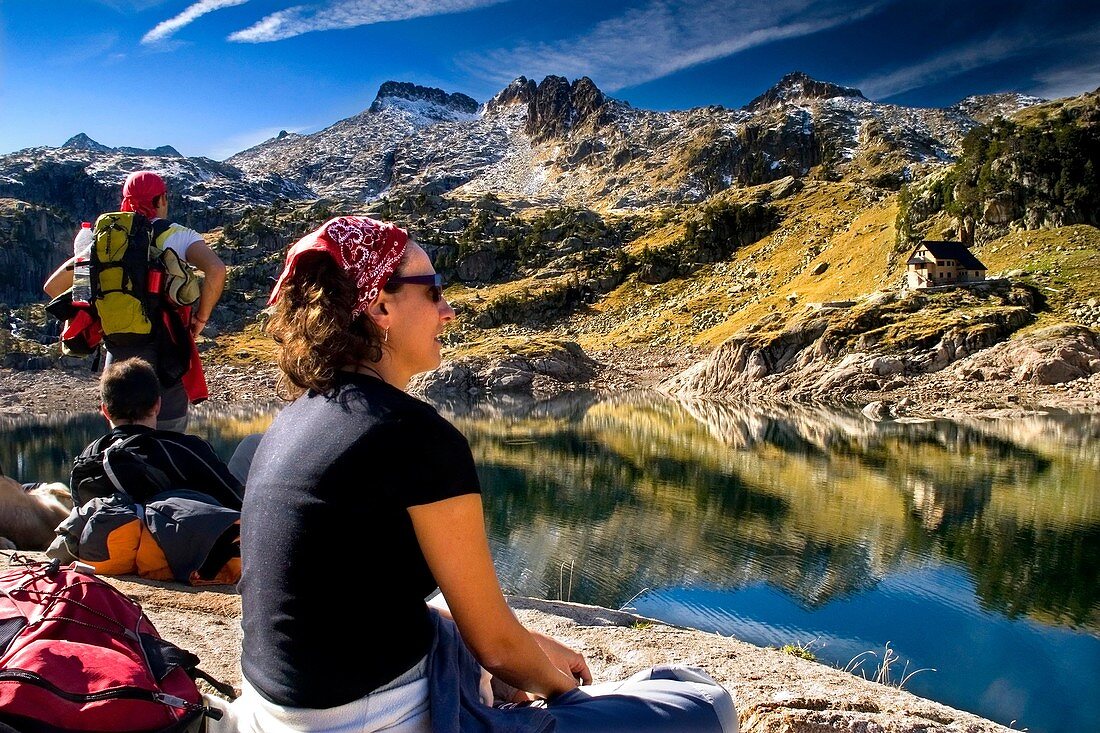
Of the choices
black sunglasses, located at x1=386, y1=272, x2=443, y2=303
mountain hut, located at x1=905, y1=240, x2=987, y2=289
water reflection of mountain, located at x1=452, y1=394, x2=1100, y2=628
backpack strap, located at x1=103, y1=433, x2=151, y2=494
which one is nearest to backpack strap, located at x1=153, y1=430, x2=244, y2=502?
backpack strap, located at x1=103, y1=433, x2=151, y2=494

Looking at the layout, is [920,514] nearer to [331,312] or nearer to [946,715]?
[946,715]

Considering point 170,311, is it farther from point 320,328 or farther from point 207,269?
point 320,328

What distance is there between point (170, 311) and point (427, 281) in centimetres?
497

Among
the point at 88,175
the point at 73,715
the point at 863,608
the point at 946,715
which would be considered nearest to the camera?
the point at 73,715

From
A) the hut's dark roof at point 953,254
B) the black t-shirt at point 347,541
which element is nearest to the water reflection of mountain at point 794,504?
the black t-shirt at point 347,541

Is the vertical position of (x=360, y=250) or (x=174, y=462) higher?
(x=360, y=250)

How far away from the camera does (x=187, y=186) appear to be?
618 ft

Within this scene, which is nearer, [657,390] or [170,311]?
[170,311]

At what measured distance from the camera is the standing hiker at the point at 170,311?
6.61 m

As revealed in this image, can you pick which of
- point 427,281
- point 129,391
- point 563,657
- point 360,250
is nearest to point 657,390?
point 129,391

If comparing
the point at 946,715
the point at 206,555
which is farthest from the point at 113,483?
the point at 946,715

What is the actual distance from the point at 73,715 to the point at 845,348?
157ft

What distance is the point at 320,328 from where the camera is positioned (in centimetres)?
253

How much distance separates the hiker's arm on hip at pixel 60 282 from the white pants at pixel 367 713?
5.89 metres
